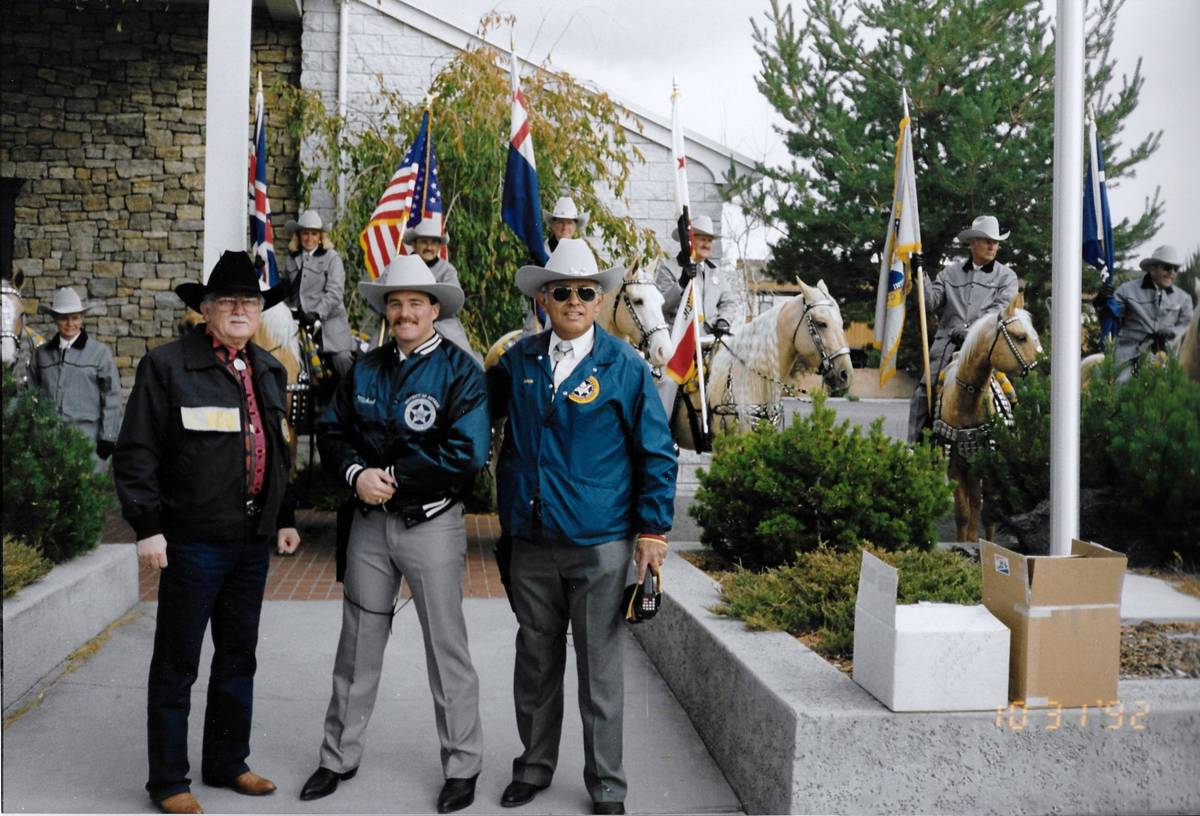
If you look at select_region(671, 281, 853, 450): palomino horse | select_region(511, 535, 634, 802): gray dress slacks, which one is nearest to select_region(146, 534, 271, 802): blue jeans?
select_region(511, 535, 634, 802): gray dress slacks

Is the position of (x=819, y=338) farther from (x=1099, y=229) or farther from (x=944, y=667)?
(x=944, y=667)

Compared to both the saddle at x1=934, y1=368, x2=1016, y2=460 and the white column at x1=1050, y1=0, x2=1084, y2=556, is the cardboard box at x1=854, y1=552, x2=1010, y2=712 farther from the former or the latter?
the saddle at x1=934, y1=368, x2=1016, y2=460

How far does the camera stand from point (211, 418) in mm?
4223

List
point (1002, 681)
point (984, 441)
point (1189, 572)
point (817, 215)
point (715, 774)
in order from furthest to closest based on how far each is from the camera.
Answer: point (817, 215) < point (984, 441) < point (1189, 572) < point (715, 774) < point (1002, 681)

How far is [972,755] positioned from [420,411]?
90.2 inches

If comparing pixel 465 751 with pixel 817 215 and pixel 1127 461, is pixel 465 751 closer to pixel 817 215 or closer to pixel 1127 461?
pixel 1127 461

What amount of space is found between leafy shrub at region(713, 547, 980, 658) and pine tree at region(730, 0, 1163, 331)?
759 cm

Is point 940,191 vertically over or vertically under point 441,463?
over

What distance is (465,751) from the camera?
14.3ft

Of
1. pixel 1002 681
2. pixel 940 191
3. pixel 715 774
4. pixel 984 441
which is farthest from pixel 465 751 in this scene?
pixel 940 191

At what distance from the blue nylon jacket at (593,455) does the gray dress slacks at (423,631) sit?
1.07 ft

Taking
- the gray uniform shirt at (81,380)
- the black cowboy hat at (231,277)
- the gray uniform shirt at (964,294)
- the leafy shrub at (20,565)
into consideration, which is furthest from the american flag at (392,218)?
the gray uniform shirt at (964,294)

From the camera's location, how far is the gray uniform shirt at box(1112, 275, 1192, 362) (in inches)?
266

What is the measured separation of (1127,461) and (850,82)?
8.46 meters
